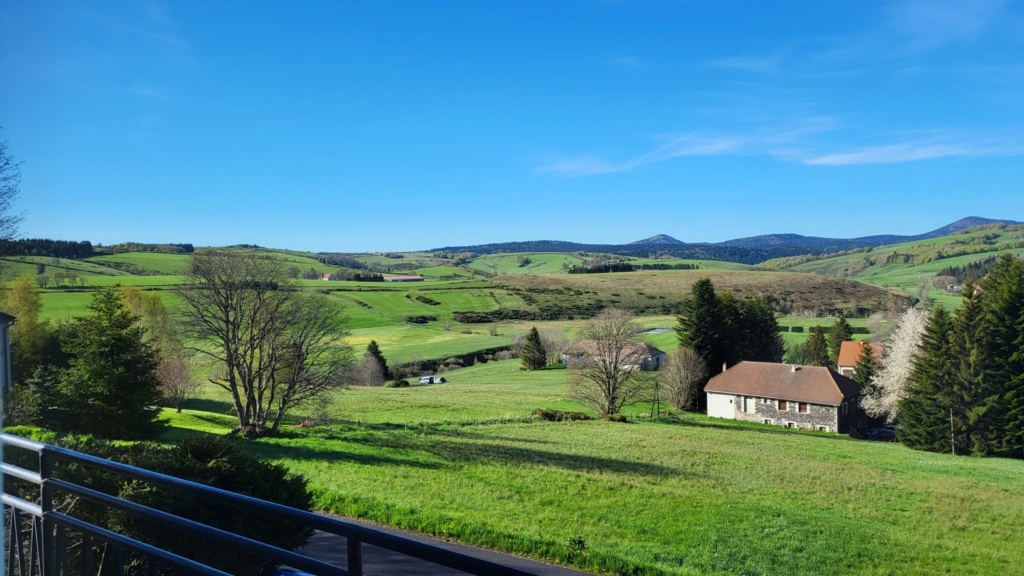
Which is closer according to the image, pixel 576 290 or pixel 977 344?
pixel 977 344

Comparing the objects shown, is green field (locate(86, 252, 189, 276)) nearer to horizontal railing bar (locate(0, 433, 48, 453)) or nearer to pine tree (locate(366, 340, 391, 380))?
pine tree (locate(366, 340, 391, 380))

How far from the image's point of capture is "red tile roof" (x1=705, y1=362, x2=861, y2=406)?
40.5m

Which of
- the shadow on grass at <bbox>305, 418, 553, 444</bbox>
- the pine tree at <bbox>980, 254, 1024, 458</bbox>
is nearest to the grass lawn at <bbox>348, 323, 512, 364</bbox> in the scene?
the shadow on grass at <bbox>305, 418, 553, 444</bbox>

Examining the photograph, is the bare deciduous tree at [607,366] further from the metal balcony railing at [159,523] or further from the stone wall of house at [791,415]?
the metal balcony railing at [159,523]

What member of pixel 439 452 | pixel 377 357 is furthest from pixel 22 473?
pixel 377 357

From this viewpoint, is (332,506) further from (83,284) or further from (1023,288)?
(1023,288)

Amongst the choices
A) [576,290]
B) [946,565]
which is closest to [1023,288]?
[946,565]

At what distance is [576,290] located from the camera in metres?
109

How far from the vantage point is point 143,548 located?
99.6 inches

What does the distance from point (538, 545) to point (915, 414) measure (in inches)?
1322

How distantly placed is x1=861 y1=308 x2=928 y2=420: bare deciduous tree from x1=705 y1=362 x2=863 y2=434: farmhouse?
1277 mm

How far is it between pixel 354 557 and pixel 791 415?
147 feet

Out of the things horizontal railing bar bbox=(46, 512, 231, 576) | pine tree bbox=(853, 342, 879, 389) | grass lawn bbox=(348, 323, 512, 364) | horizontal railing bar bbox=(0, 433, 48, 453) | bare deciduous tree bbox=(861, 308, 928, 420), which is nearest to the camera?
horizontal railing bar bbox=(46, 512, 231, 576)

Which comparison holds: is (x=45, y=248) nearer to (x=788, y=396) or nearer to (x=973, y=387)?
(x=788, y=396)
